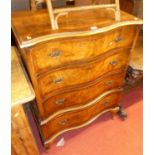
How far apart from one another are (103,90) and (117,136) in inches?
22.5

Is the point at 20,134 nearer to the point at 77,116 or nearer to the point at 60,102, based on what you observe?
the point at 60,102

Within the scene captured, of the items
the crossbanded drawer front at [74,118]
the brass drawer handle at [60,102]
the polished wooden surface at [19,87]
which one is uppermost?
the polished wooden surface at [19,87]

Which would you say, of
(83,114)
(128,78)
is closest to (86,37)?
(83,114)

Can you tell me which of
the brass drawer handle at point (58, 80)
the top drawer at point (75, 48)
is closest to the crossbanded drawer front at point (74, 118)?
the brass drawer handle at point (58, 80)

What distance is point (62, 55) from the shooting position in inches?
Result: 47.9

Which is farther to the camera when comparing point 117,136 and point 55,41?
point 117,136

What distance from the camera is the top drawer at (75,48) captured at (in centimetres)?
114

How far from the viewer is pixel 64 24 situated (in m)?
1.25

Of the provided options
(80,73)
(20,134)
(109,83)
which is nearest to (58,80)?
(80,73)

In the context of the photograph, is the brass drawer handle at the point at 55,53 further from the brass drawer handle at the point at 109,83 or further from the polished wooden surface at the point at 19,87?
the brass drawer handle at the point at 109,83

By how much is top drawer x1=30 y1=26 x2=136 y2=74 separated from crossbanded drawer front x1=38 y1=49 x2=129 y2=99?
7 cm

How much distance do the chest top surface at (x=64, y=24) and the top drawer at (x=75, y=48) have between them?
5 cm

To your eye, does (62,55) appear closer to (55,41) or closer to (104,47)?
(55,41)
